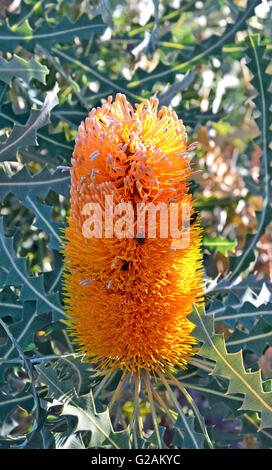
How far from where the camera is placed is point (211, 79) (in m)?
2.30

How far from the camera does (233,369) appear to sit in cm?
127

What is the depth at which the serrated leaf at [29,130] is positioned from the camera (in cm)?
147

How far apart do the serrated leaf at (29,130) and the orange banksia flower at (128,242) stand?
0.24 metres

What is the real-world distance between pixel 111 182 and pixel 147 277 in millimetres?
241

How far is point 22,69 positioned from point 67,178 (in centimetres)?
35

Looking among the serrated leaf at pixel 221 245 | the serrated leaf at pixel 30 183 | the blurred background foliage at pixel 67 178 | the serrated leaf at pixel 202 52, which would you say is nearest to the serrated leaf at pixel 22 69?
the blurred background foliage at pixel 67 178

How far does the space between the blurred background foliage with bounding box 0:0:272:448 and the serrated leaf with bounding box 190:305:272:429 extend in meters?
0.19

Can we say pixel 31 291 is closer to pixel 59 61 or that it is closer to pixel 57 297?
pixel 57 297

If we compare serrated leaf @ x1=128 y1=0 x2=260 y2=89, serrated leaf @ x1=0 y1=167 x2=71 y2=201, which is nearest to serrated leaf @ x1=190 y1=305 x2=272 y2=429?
serrated leaf @ x1=0 y1=167 x2=71 y2=201

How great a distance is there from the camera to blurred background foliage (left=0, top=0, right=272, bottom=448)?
150cm

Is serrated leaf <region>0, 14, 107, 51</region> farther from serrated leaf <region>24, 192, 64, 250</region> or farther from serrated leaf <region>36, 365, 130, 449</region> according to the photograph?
serrated leaf <region>36, 365, 130, 449</region>

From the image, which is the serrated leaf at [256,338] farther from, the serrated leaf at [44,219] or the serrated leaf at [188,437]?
the serrated leaf at [44,219]
